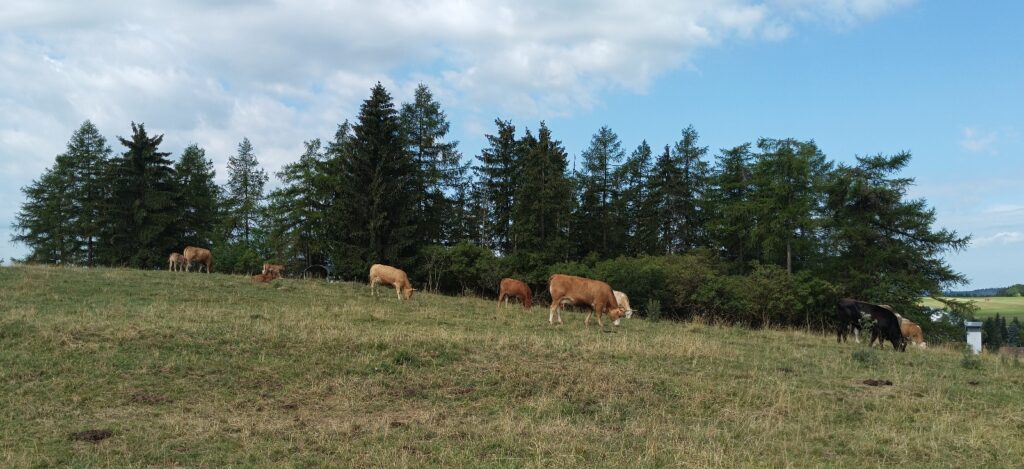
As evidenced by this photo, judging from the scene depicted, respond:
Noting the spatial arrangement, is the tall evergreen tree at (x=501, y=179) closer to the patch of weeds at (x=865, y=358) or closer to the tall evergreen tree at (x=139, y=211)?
the tall evergreen tree at (x=139, y=211)

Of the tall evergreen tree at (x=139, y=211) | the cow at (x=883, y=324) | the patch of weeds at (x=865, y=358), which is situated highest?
the tall evergreen tree at (x=139, y=211)

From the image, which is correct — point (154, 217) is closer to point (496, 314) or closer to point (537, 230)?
point (537, 230)

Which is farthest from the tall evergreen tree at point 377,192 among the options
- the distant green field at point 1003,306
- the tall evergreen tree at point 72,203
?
the distant green field at point 1003,306

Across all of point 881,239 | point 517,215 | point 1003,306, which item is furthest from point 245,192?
point 1003,306

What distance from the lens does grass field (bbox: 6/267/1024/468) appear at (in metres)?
7.38

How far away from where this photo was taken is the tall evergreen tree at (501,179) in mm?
49575

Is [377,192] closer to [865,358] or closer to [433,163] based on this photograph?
[433,163]

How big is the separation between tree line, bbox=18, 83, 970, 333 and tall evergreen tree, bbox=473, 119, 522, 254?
0.53ft

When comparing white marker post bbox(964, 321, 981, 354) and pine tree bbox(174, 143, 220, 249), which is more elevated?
pine tree bbox(174, 143, 220, 249)

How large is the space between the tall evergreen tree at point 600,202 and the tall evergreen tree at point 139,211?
106 feet

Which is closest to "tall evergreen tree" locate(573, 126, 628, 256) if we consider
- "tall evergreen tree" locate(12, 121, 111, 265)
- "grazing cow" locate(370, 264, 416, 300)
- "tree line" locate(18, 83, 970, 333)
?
"tree line" locate(18, 83, 970, 333)

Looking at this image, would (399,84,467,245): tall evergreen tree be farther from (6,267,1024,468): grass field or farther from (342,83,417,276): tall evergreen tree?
(6,267,1024,468): grass field

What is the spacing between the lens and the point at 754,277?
128ft

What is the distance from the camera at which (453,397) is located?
394 inches
